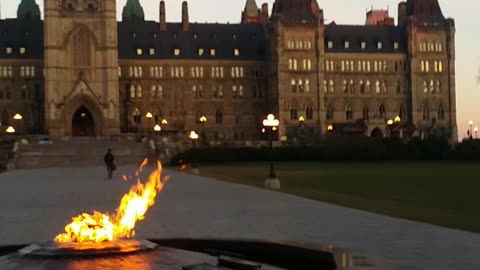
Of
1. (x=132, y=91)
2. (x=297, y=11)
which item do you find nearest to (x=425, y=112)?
(x=297, y=11)

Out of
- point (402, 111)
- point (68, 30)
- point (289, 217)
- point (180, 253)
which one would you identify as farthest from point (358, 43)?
point (180, 253)

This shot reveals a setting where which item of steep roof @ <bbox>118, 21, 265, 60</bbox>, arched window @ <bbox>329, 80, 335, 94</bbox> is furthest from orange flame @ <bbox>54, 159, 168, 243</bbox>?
arched window @ <bbox>329, 80, 335, 94</bbox>

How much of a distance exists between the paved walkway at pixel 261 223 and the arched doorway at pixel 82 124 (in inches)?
3126

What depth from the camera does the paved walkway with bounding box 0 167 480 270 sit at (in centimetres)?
1481

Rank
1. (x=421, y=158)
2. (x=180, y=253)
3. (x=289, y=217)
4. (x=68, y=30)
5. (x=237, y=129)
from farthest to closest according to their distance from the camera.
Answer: (x=237, y=129) < (x=68, y=30) < (x=421, y=158) < (x=289, y=217) < (x=180, y=253)

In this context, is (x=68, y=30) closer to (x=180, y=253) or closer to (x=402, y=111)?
(x=402, y=111)

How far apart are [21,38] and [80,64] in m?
19.3

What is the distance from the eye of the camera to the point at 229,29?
134m

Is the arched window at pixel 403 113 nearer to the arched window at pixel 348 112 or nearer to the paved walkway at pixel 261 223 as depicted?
the arched window at pixel 348 112

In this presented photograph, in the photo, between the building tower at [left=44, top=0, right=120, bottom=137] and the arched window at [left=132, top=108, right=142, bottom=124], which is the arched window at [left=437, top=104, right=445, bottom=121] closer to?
the arched window at [left=132, top=108, right=142, bottom=124]

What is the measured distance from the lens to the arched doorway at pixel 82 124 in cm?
11349

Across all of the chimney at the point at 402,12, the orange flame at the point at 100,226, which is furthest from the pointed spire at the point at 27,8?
the orange flame at the point at 100,226

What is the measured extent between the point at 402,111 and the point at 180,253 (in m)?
125

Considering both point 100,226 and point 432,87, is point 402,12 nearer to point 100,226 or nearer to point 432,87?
point 432,87
